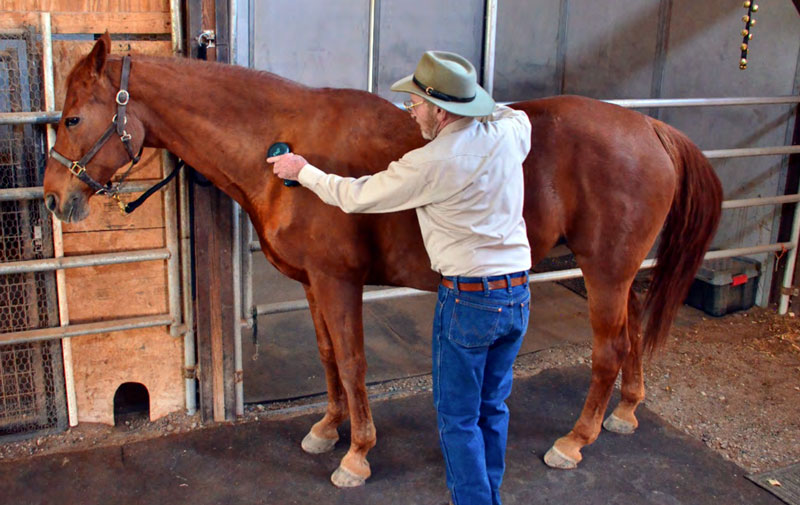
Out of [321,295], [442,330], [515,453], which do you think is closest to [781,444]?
[515,453]

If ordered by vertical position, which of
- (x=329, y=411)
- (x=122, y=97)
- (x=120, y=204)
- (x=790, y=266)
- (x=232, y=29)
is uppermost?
(x=232, y=29)

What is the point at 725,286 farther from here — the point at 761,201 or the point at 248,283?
the point at 248,283

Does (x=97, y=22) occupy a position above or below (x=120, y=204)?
above

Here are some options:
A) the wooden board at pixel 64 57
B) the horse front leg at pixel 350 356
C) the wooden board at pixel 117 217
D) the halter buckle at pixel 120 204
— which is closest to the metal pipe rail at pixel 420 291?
the horse front leg at pixel 350 356

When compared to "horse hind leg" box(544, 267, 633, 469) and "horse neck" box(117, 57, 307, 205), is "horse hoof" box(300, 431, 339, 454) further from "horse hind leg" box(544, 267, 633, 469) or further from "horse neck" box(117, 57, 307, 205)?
"horse neck" box(117, 57, 307, 205)

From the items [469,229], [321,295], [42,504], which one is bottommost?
[42,504]

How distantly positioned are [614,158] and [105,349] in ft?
7.73

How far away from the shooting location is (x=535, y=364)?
4.11m

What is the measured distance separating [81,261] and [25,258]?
244mm

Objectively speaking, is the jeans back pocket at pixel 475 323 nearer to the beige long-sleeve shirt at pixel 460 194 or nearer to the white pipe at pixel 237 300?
the beige long-sleeve shirt at pixel 460 194

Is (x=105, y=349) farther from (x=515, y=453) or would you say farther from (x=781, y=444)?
(x=781, y=444)

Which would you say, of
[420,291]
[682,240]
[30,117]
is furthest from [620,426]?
[30,117]

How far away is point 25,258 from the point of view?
299cm

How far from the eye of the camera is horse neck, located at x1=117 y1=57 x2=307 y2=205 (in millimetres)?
2674
